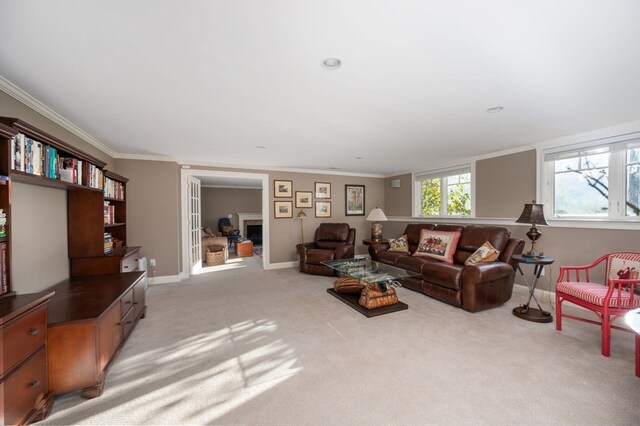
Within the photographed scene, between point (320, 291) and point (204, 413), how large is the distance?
2.52m

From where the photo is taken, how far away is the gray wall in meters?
9.46

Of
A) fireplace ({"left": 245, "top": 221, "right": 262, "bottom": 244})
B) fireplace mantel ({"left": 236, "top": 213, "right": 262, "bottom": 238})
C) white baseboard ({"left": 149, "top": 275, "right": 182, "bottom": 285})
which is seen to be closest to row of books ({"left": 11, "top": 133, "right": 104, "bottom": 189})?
white baseboard ({"left": 149, "top": 275, "right": 182, "bottom": 285})

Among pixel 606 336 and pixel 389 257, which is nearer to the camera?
pixel 606 336

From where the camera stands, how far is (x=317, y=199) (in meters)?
6.15

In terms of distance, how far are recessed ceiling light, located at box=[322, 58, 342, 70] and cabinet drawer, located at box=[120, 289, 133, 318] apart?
98.0 inches

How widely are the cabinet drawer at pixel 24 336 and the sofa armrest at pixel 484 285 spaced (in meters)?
3.76

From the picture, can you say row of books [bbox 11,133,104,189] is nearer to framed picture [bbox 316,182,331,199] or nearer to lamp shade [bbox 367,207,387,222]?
framed picture [bbox 316,182,331,199]

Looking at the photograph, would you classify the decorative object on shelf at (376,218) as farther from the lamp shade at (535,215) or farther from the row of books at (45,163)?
the row of books at (45,163)

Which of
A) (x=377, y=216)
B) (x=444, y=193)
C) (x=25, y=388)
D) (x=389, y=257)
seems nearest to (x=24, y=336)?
(x=25, y=388)

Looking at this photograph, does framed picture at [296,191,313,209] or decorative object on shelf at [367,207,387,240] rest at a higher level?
framed picture at [296,191,313,209]

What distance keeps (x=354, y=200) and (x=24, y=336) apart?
581 cm

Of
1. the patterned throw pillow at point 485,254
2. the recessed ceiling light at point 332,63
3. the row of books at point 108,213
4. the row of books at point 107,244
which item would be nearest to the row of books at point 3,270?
the row of books at point 107,244

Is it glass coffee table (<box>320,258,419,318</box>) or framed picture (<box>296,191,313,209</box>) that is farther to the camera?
framed picture (<box>296,191,313,209</box>)

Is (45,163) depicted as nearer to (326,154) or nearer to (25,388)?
(25,388)
